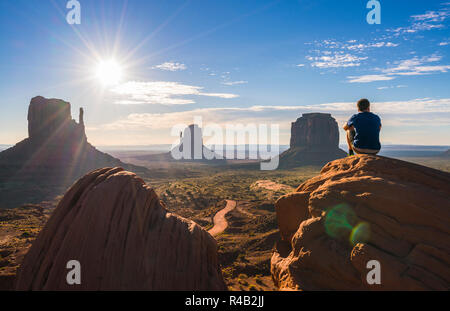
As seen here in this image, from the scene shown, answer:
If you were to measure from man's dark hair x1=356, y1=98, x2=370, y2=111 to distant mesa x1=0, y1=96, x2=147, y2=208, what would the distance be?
81213 mm

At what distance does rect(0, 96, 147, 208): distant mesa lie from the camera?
72206mm

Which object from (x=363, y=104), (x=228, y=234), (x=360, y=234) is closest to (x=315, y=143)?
(x=228, y=234)

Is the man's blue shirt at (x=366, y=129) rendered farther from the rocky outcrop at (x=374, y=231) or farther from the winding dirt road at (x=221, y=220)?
the winding dirt road at (x=221, y=220)

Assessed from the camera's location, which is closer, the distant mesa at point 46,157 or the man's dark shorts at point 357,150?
the man's dark shorts at point 357,150

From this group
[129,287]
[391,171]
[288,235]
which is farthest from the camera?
[288,235]

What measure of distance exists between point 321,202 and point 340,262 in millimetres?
2574

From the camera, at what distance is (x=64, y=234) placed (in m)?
10.3

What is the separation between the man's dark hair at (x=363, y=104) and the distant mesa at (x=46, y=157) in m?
81.2

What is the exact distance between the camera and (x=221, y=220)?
140 ft

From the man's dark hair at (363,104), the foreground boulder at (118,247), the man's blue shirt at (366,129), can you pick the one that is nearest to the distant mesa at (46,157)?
the foreground boulder at (118,247)

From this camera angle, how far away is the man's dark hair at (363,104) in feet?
35.0

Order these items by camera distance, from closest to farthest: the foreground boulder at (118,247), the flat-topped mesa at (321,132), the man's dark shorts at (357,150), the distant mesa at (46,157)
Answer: the foreground boulder at (118,247), the man's dark shorts at (357,150), the distant mesa at (46,157), the flat-topped mesa at (321,132)
